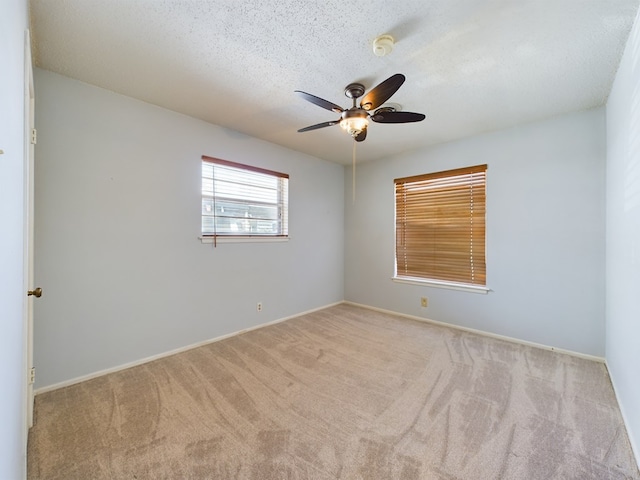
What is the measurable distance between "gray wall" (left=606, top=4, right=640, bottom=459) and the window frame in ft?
3.48

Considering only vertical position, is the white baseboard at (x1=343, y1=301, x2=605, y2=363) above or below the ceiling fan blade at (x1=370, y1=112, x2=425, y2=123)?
below

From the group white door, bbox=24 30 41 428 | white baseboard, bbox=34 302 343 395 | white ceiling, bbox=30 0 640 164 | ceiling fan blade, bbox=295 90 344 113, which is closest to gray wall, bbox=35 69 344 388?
white baseboard, bbox=34 302 343 395

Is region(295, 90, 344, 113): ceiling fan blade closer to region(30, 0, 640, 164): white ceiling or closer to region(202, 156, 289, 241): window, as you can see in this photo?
region(30, 0, 640, 164): white ceiling

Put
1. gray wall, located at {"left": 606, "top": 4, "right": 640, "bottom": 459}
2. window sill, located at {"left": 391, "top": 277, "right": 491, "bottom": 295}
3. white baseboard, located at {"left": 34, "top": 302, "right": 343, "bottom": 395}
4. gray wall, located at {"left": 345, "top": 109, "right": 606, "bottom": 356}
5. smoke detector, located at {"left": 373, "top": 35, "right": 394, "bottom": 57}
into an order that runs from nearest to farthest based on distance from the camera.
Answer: gray wall, located at {"left": 606, "top": 4, "right": 640, "bottom": 459} → smoke detector, located at {"left": 373, "top": 35, "right": 394, "bottom": 57} → white baseboard, located at {"left": 34, "top": 302, "right": 343, "bottom": 395} → gray wall, located at {"left": 345, "top": 109, "right": 606, "bottom": 356} → window sill, located at {"left": 391, "top": 277, "right": 491, "bottom": 295}

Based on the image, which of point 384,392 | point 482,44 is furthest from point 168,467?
point 482,44

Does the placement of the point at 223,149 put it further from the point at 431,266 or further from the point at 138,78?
the point at 431,266

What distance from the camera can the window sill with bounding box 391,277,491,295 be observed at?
325cm

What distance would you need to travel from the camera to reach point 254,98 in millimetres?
2453

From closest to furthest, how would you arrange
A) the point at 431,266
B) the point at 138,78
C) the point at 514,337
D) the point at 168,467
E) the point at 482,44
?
the point at 168,467
the point at 482,44
the point at 138,78
the point at 514,337
the point at 431,266

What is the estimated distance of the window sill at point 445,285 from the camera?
3.25m

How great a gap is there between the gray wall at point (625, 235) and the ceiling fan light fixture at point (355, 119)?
1560 mm

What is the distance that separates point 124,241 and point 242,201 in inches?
51.1

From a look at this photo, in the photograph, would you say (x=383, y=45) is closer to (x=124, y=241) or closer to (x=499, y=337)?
(x=124, y=241)

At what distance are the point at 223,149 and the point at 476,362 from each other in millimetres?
3405
